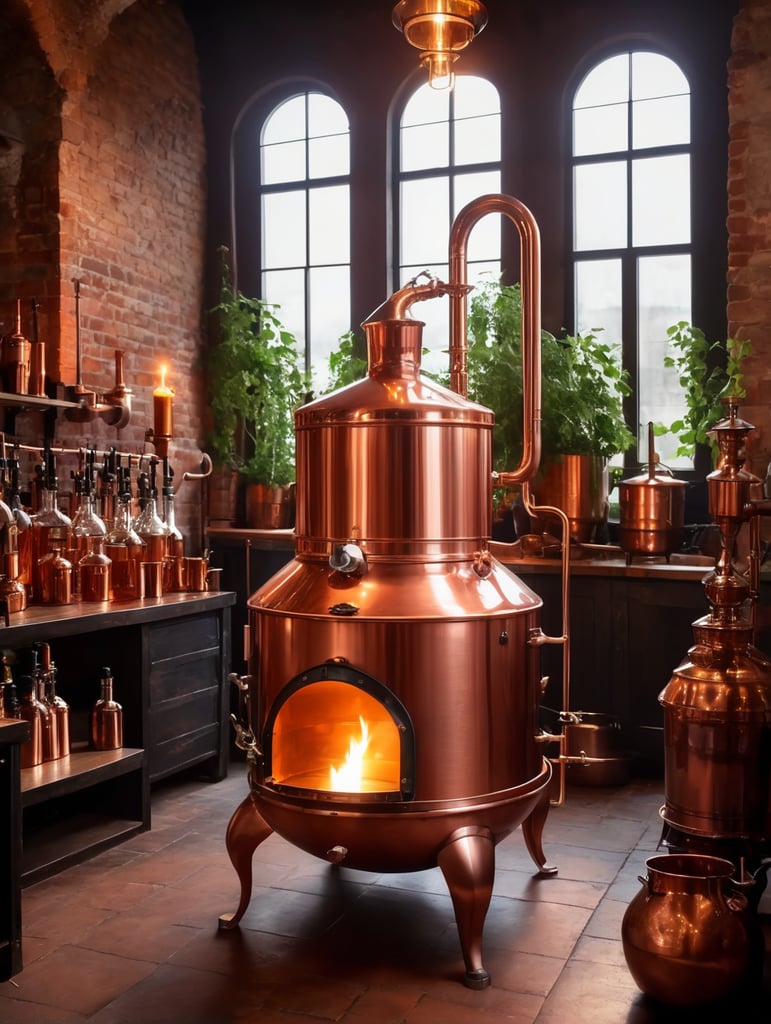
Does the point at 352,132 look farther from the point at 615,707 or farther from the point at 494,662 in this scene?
the point at 494,662

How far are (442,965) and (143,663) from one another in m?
2.05

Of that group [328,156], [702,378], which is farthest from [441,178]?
[702,378]

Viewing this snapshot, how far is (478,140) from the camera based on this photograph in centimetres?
662

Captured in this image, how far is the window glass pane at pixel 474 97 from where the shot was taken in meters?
6.58

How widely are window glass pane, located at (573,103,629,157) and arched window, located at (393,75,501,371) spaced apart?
19.7 inches

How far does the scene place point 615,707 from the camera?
5492 millimetres

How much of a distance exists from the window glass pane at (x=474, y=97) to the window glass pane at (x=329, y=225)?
0.90 metres

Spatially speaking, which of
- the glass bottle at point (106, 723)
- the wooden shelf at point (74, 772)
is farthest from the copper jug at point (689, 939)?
the glass bottle at point (106, 723)

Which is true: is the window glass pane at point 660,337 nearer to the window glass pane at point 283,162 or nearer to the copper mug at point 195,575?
the window glass pane at point 283,162

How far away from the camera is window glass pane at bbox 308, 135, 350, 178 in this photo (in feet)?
22.7

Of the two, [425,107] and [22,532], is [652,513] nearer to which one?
[22,532]

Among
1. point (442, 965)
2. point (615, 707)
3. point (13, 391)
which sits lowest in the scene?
point (442, 965)

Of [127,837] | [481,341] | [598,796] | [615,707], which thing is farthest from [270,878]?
[481,341]

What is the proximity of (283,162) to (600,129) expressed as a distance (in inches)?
83.3
